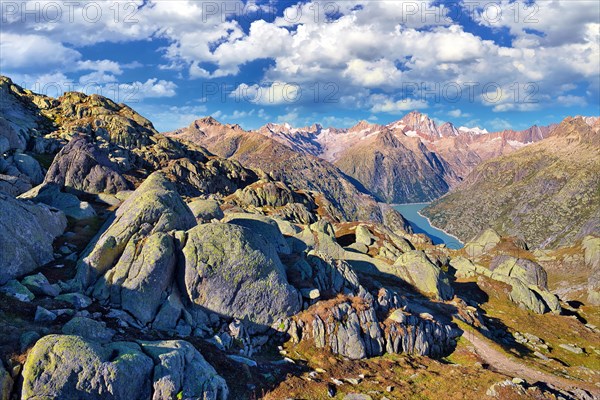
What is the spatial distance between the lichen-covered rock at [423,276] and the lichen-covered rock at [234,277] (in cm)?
3534

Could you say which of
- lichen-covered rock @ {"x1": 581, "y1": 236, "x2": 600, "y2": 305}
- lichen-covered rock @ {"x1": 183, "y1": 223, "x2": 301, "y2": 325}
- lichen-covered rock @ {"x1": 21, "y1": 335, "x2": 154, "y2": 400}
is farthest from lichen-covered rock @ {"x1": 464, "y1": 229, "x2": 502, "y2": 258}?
lichen-covered rock @ {"x1": 21, "y1": 335, "x2": 154, "y2": 400}

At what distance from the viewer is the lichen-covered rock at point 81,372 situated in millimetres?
19281

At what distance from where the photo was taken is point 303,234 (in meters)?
79.8

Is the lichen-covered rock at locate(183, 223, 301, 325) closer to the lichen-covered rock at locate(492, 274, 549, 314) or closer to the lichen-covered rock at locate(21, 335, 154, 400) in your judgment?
the lichen-covered rock at locate(21, 335, 154, 400)

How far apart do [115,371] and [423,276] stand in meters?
56.7

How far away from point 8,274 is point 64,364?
1533 cm

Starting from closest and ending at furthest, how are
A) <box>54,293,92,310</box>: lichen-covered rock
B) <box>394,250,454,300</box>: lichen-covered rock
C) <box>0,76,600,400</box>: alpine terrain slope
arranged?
<box>0,76,600,400</box>: alpine terrain slope
<box>54,293,92,310</box>: lichen-covered rock
<box>394,250,454,300</box>: lichen-covered rock

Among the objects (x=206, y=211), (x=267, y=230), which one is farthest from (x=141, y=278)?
(x=267, y=230)

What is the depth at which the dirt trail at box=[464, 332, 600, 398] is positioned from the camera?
38.3m

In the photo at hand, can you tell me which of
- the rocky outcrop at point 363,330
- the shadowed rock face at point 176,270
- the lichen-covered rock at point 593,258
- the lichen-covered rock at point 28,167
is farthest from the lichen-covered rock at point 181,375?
the lichen-covered rock at point 593,258

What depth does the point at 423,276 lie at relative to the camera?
220 ft

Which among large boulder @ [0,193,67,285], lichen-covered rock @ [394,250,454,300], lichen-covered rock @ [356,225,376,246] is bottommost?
lichen-covered rock @ [356,225,376,246]

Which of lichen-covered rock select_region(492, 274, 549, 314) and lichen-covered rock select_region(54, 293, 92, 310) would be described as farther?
lichen-covered rock select_region(492, 274, 549, 314)

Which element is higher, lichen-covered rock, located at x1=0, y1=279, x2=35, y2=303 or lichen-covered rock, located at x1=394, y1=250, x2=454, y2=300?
lichen-covered rock, located at x1=0, y1=279, x2=35, y2=303
